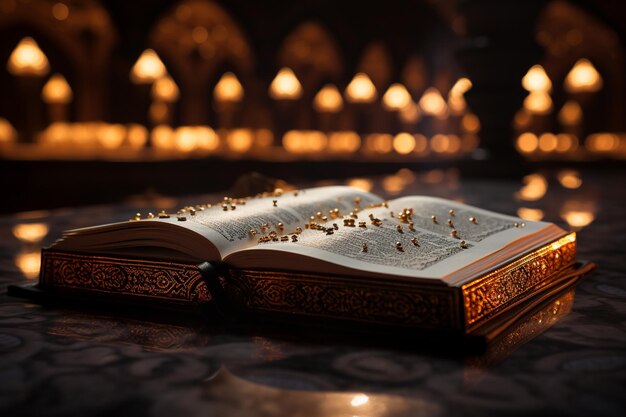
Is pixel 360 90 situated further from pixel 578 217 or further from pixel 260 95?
pixel 578 217

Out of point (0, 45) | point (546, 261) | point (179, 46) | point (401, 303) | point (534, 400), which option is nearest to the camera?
point (534, 400)

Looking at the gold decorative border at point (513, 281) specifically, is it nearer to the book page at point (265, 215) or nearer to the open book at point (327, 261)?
the open book at point (327, 261)

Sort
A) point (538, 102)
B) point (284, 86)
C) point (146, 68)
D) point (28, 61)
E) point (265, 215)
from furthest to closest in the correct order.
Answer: point (284, 86), point (538, 102), point (146, 68), point (28, 61), point (265, 215)

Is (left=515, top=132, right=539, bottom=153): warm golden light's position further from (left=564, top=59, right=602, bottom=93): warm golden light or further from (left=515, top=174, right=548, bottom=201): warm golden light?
(left=515, top=174, right=548, bottom=201): warm golden light

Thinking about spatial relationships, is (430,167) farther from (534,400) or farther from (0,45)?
(534,400)

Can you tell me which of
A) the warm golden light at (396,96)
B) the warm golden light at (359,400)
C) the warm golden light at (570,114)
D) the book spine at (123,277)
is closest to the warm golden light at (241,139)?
the warm golden light at (396,96)

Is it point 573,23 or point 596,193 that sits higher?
point 573,23

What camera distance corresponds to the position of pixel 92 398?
2.67ft

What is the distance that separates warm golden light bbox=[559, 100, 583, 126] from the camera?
12.9 m

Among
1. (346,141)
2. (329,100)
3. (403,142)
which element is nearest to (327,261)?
(329,100)

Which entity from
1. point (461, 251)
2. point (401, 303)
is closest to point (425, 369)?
point (401, 303)

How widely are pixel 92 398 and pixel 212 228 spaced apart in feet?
1.33

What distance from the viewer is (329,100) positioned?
1419 cm

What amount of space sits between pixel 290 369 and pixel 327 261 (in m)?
0.17
